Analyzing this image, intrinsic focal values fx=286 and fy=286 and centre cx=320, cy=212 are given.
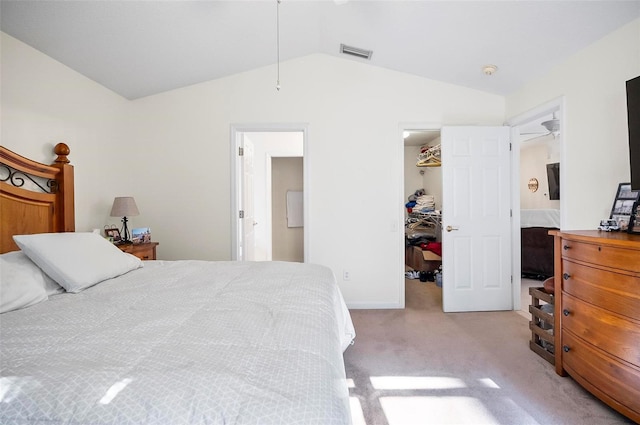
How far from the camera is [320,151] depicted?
10.6 ft

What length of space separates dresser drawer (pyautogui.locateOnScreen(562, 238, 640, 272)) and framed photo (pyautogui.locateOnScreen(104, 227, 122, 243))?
361 cm

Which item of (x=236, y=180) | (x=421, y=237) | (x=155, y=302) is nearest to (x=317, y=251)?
(x=236, y=180)

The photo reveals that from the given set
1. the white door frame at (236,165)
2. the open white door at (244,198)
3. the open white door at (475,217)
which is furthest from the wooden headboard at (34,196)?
the open white door at (475,217)

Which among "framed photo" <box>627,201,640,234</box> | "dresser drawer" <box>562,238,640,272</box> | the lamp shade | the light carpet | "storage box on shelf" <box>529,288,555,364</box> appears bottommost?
the light carpet

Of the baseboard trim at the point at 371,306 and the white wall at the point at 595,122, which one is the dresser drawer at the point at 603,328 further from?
the baseboard trim at the point at 371,306

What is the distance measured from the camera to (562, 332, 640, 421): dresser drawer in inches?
55.0

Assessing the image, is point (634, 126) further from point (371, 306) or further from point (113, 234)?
point (113, 234)

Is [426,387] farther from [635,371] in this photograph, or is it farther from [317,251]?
[317,251]

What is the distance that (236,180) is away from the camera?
322cm

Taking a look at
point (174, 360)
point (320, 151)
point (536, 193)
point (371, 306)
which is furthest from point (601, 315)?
point (536, 193)

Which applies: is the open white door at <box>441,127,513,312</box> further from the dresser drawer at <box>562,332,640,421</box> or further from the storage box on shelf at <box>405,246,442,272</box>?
the dresser drawer at <box>562,332,640,421</box>

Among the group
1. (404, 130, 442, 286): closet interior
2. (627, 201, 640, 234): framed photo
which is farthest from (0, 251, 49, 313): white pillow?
(404, 130, 442, 286): closet interior

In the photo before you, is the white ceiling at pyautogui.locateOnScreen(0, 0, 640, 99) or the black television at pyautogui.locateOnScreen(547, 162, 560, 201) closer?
the white ceiling at pyautogui.locateOnScreen(0, 0, 640, 99)

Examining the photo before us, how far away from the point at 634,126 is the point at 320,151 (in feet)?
7.89
